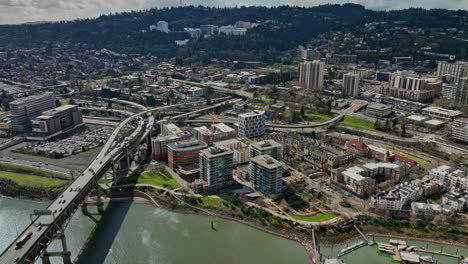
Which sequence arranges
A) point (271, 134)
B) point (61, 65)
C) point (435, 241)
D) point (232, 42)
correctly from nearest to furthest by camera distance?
point (435, 241)
point (271, 134)
point (61, 65)
point (232, 42)

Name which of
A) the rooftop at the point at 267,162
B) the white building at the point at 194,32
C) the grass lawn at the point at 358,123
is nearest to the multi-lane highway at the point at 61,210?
the rooftop at the point at 267,162

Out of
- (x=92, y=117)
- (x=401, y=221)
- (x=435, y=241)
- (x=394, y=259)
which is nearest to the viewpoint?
(x=394, y=259)

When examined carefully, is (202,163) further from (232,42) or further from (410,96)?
(232,42)

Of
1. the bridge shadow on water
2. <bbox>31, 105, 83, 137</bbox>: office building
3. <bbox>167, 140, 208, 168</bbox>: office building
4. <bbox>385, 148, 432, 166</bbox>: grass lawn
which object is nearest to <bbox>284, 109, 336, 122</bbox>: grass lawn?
<bbox>385, 148, 432, 166</bbox>: grass lawn

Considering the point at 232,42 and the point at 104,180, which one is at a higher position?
the point at 232,42

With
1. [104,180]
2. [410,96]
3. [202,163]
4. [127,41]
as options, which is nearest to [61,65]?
[127,41]

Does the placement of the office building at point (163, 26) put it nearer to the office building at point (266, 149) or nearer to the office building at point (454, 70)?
the office building at point (454, 70)
